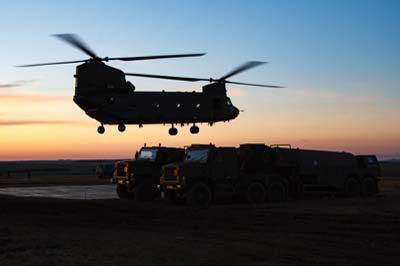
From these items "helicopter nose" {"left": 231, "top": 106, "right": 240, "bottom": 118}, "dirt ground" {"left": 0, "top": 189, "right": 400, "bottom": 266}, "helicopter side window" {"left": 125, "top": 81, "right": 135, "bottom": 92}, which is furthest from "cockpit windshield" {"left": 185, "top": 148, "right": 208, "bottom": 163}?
"helicopter nose" {"left": 231, "top": 106, "right": 240, "bottom": 118}

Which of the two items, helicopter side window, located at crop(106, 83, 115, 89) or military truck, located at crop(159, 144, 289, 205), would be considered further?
helicopter side window, located at crop(106, 83, 115, 89)

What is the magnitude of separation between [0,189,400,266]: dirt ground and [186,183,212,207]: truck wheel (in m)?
1.37

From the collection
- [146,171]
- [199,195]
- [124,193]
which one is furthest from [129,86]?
[199,195]

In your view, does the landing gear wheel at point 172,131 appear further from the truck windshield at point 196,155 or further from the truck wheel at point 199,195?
the truck wheel at point 199,195

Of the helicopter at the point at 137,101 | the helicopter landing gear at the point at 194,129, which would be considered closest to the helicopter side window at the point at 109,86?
the helicopter at the point at 137,101

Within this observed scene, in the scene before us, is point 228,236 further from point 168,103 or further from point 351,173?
point 168,103

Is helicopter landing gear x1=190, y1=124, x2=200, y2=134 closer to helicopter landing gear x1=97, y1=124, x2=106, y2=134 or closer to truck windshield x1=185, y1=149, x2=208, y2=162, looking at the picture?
helicopter landing gear x1=97, y1=124, x2=106, y2=134

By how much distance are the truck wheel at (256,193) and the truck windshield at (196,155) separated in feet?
7.47

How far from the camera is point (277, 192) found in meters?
26.4

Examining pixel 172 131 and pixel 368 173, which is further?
pixel 172 131

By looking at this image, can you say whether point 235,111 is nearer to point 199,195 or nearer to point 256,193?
point 256,193

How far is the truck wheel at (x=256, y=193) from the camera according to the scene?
25875 millimetres

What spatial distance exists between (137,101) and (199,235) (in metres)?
18.7

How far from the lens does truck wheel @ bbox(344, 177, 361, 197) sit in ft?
95.1
